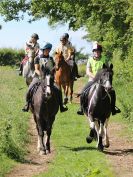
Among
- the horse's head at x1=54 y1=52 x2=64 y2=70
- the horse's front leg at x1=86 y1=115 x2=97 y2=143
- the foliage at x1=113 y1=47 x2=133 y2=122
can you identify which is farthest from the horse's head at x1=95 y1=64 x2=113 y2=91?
the horse's head at x1=54 y1=52 x2=64 y2=70

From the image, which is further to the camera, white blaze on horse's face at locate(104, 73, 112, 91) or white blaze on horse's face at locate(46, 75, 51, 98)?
white blaze on horse's face at locate(46, 75, 51, 98)

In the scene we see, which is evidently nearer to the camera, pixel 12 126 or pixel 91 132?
pixel 91 132

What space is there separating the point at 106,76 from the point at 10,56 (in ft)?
171

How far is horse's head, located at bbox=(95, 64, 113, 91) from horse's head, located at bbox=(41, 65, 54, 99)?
50.3 inches

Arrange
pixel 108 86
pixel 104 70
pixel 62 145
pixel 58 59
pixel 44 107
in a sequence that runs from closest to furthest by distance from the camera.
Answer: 1. pixel 108 86
2. pixel 104 70
3. pixel 44 107
4. pixel 62 145
5. pixel 58 59

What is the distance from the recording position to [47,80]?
15.9m

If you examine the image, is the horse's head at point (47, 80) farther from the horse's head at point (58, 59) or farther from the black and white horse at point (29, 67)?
the horse's head at point (58, 59)

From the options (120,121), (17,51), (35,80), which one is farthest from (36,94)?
(17,51)

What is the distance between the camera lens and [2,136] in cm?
1510

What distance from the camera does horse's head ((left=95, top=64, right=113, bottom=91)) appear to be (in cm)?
1547

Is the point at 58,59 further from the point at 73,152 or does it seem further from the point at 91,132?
the point at 73,152

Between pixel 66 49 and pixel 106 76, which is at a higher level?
pixel 106 76

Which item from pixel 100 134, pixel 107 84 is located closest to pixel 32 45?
pixel 100 134

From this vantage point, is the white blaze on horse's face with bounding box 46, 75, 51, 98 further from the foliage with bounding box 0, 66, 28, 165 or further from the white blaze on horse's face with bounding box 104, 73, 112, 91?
the white blaze on horse's face with bounding box 104, 73, 112, 91
